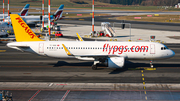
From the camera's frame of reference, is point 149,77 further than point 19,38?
No

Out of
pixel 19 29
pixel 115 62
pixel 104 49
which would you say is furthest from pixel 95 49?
pixel 19 29

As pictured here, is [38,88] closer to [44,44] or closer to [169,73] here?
[44,44]

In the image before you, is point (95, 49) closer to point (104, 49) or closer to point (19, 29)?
Answer: point (104, 49)

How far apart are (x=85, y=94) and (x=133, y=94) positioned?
17.9ft

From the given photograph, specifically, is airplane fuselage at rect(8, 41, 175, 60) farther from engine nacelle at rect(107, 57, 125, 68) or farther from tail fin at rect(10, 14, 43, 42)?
engine nacelle at rect(107, 57, 125, 68)

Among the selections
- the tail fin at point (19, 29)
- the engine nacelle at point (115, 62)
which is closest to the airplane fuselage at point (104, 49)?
the tail fin at point (19, 29)

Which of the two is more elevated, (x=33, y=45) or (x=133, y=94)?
(x=33, y=45)

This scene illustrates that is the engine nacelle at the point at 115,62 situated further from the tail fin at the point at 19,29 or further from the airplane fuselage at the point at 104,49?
the tail fin at the point at 19,29

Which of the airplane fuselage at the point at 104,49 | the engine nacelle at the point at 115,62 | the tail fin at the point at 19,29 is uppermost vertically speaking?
the tail fin at the point at 19,29

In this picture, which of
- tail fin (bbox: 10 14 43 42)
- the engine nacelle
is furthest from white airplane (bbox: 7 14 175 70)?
the engine nacelle

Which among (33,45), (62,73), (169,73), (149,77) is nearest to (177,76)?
(169,73)

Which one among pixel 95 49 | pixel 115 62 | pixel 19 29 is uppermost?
pixel 19 29

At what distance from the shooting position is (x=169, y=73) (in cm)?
3422

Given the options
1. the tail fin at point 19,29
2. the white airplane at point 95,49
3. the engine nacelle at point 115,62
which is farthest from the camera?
the tail fin at point 19,29
